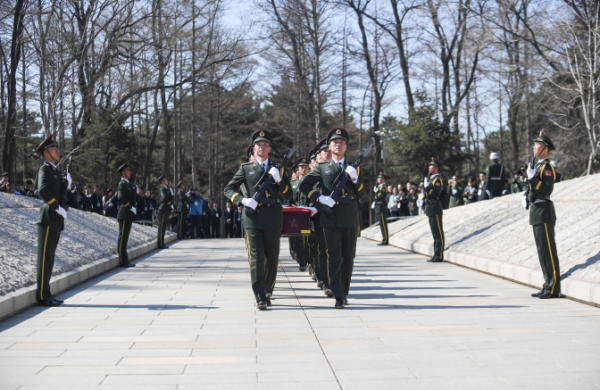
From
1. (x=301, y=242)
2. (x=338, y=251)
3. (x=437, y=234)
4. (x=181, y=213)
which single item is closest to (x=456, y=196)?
(x=437, y=234)

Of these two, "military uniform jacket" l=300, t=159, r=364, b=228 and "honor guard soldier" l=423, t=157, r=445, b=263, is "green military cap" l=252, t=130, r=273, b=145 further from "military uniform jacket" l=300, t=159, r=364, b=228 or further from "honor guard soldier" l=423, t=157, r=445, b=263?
"honor guard soldier" l=423, t=157, r=445, b=263

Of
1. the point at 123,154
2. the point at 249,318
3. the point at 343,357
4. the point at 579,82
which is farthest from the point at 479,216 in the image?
the point at 123,154

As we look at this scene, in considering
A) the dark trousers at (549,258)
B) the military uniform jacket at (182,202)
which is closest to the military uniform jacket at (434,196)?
the dark trousers at (549,258)

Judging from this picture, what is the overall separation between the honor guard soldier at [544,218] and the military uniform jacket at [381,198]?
12255mm

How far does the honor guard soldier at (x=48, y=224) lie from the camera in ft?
31.4

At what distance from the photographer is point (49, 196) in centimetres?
970

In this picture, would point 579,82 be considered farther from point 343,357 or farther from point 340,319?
point 343,357

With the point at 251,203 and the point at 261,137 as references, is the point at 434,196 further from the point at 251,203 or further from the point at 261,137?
the point at 251,203

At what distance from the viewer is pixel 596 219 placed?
12.5 metres

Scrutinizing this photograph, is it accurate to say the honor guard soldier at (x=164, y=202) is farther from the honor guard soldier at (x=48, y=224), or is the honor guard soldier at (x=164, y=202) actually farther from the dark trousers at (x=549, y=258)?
the dark trousers at (x=549, y=258)

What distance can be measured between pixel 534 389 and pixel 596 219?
819 cm

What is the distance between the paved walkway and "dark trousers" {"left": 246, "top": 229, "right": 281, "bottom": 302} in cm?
36

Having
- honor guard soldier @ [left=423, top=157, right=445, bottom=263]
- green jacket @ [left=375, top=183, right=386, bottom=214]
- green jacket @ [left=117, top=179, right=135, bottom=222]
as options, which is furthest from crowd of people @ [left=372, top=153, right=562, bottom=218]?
green jacket @ [left=117, top=179, right=135, bottom=222]

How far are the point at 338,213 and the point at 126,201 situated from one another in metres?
7.66
